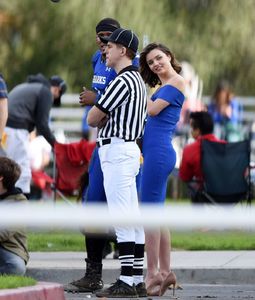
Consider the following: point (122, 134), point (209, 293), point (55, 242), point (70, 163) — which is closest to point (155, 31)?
point (70, 163)

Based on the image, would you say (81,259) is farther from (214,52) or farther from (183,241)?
(214,52)

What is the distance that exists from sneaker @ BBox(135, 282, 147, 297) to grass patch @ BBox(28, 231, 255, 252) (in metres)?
3.42

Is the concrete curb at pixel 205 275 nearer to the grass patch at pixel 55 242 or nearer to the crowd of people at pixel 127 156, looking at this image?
the crowd of people at pixel 127 156

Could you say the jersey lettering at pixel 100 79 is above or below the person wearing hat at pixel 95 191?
above

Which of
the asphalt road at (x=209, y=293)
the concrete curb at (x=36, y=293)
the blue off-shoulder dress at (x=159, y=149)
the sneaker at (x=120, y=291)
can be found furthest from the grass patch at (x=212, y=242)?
the concrete curb at (x=36, y=293)

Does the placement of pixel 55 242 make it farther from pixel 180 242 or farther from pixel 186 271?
pixel 186 271

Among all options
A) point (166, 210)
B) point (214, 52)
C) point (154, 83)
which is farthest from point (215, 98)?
point (166, 210)

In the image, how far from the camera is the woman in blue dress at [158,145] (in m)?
9.06

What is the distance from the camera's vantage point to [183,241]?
43.9 feet

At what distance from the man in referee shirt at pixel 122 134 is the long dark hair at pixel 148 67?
621mm

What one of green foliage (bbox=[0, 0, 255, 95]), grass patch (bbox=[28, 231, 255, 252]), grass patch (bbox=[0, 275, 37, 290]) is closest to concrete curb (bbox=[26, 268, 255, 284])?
grass patch (bbox=[28, 231, 255, 252])

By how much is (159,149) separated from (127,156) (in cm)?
65

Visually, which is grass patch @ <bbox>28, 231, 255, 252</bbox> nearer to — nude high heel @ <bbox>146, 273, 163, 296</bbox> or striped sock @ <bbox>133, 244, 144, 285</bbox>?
nude high heel @ <bbox>146, 273, 163, 296</bbox>

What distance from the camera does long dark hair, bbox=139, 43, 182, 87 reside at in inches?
365
